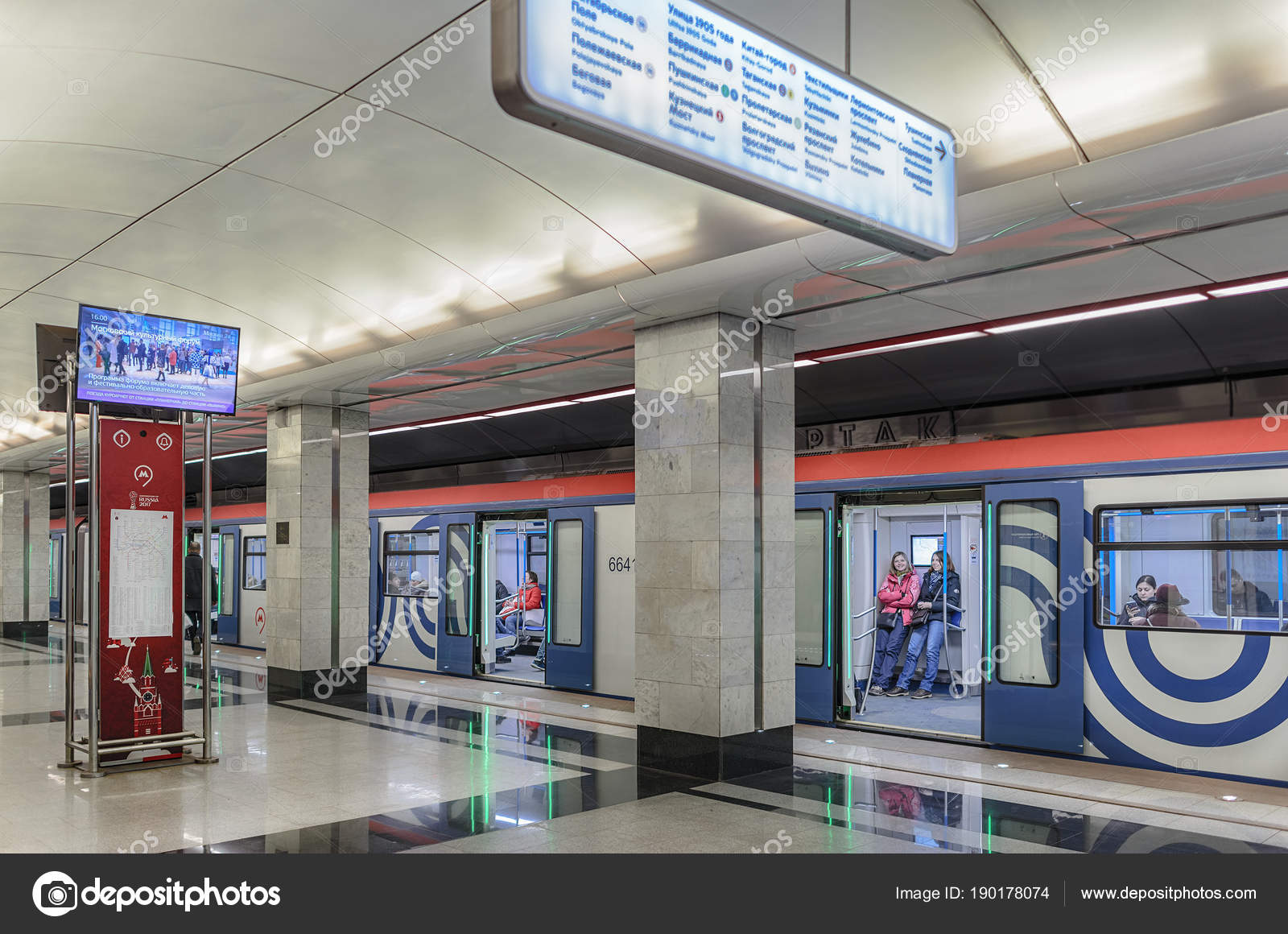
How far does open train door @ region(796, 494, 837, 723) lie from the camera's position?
32.4 ft

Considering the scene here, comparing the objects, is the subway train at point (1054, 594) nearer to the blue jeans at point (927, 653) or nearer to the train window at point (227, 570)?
the blue jeans at point (927, 653)

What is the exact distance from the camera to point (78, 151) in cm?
690

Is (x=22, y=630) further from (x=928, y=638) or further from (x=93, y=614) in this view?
(x=928, y=638)

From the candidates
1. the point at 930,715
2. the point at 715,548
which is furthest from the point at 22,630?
the point at 715,548

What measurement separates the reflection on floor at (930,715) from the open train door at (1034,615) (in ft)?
2.62

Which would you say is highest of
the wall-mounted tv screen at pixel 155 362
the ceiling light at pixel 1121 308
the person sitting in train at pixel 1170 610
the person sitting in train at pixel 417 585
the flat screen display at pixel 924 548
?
the ceiling light at pixel 1121 308

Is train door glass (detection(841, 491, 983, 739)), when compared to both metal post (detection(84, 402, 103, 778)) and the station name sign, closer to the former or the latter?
the station name sign

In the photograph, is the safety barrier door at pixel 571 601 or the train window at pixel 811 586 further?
the safety barrier door at pixel 571 601

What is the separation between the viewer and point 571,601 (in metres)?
12.8

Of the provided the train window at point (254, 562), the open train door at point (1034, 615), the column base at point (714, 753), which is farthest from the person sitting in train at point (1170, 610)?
the train window at point (254, 562)

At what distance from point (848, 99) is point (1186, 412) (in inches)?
325

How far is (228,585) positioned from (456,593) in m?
7.07

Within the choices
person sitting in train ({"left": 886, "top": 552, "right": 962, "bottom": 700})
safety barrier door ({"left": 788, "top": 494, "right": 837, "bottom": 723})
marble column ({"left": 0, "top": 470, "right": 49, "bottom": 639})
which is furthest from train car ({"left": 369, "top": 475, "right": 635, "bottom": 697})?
marble column ({"left": 0, "top": 470, "right": 49, "bottom": 639})

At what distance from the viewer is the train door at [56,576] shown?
28031mm
